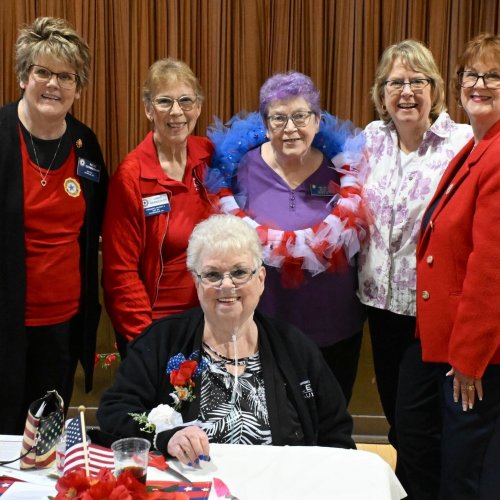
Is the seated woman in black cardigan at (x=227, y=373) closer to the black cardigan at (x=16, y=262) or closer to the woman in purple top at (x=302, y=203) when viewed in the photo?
the woman in purple top at (x=302, y=203)

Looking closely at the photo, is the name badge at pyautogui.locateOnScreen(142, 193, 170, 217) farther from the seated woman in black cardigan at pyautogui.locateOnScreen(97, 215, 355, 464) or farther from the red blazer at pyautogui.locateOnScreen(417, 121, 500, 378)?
the red blazer at pyautogui.locateOnScreen(417, 121, 500, 378)

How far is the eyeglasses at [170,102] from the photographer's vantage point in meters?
2.88

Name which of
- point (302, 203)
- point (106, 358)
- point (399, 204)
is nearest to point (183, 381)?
point (302, 203)

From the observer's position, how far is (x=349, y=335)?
9.82 ft

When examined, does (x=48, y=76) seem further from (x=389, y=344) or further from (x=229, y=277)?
(x=389, y=344)

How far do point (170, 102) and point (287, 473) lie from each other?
162 cm

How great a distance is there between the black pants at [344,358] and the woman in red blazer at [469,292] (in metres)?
0.53

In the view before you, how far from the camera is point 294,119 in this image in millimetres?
2820

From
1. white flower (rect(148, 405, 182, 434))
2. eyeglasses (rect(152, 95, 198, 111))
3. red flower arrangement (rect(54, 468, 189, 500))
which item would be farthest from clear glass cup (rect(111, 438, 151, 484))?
eyeglasses (rect(152, 95, 198, 111))

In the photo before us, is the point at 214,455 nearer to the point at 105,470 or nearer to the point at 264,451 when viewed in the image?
the point at 264,451

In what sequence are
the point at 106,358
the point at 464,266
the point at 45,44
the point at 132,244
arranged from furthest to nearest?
the point at 106,358 → the point at 132,244 → the point at 45,44 → the point at 464,266

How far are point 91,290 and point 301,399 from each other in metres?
1.15

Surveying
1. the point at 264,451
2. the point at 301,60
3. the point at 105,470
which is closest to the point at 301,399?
the point at 264,451

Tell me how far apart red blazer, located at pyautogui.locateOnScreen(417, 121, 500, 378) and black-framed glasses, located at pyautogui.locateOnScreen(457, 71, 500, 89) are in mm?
125
